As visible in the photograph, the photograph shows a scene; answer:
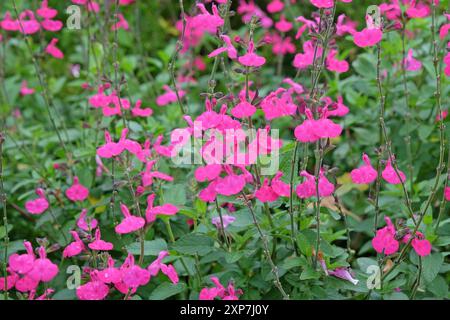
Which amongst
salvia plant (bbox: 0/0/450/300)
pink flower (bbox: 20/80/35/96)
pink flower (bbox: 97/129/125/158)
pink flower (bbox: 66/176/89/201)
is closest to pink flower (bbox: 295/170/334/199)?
salvia plant (bbox: 0/0/450/300)

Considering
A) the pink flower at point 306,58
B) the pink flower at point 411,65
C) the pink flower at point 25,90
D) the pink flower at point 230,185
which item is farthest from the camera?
the pink flower at point 25,90

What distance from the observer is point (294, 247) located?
7.57 ft

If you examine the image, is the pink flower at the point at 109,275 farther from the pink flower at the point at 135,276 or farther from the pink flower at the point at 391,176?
the pink flower at the point at 391,176

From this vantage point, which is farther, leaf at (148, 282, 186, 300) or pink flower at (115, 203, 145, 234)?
leaf at (148, 282, 186, 300)

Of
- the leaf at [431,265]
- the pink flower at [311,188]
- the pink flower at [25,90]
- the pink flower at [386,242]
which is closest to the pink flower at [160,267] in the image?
the pink flower at [311,188]

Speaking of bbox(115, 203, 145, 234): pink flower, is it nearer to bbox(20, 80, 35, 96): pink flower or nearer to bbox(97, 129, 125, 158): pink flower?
bbox(97, 129, 125, 158): pink flower

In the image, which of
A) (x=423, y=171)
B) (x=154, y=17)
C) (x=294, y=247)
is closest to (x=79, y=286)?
(x=294, y=247)

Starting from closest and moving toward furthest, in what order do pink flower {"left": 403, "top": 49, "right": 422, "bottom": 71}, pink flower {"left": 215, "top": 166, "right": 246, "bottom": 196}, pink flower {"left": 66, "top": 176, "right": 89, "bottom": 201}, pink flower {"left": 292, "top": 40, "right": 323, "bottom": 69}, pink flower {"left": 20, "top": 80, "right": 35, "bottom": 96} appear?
pink flower {"left": 215, "top": 166, "right": 246, "bottom": 196}, pink flower {"left": 292, "top": 40, "right": 323, "bottom": 69}, pink flower {"left": 66, "top": 176, "right": 89, "bottom": 201}, pink flower {"left": 403, "top": 49, "right": 422, "bottom": 71}, pink flower {"left": 20, "top": 80, "right": 35, "bottom": 96}

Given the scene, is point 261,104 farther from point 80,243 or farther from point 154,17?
point 154,17

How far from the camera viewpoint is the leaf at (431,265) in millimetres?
2250

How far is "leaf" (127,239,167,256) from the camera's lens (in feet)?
7.31

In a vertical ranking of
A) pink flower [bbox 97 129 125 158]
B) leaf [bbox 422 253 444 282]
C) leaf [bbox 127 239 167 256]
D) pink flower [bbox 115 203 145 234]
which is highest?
pink flower [bbox 97 129 125 158]

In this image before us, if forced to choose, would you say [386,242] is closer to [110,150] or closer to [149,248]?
[149,248]
